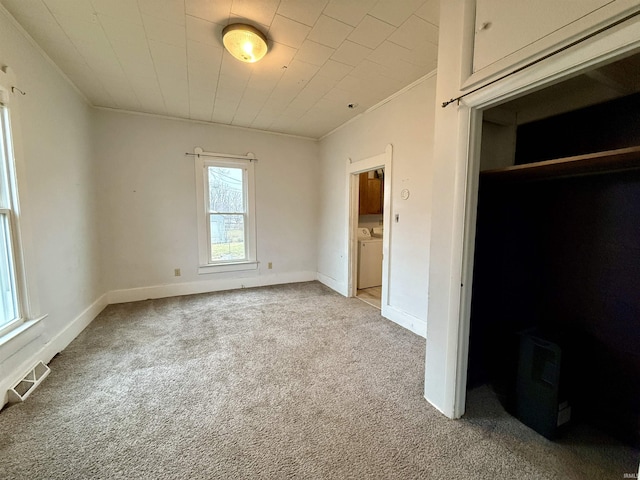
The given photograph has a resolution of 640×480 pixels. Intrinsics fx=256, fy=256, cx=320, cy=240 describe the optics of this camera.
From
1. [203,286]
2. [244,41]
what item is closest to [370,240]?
[203,286]

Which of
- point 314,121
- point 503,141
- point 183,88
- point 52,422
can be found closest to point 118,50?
point 183,88

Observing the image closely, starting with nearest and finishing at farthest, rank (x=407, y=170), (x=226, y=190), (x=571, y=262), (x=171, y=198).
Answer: (x=571, y=262), (x=407, y=170), (x=171, y=198), (x=226, y=190)

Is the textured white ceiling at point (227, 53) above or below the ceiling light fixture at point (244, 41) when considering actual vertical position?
above

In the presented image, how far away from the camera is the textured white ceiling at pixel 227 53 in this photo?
169 cm

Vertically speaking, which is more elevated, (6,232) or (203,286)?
(6,232)

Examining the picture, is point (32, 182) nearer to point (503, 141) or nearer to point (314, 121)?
point (314, 121)

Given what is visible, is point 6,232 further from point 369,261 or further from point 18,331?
point 369,261

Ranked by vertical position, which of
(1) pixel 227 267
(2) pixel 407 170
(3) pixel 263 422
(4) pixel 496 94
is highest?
(4) pixel 496 94

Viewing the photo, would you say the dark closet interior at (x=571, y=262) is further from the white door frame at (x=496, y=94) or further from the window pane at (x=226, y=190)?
the window pane at (x=226, y=190)

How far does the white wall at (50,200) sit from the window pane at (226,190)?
1460mm

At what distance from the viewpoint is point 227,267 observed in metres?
4.20

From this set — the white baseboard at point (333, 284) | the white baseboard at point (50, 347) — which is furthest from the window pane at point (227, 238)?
the white baseboard at point (50, 347)

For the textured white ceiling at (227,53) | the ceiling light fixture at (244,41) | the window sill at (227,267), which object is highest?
the textured white ceiling at (227,53)

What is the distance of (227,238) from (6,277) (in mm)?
2514
